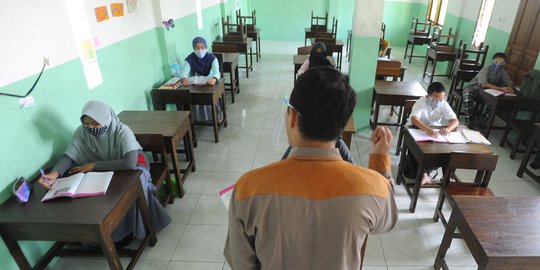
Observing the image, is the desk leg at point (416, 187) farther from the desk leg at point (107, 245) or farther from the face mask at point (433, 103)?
the desk leg at point (107, 245)

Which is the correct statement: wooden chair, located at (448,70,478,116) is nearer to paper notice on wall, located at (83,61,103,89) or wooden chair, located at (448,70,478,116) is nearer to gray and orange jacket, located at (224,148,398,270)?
gray and orange jacket, located at (224,148,398,270)

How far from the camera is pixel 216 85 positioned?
3.75 meters

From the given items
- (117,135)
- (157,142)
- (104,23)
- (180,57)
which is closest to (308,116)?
(117,135)

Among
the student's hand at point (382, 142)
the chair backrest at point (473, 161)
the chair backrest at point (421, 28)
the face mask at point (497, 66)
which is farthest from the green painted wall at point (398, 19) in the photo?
the student's hand at point (382, 142)

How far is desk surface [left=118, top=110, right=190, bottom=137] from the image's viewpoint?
2.58 meters

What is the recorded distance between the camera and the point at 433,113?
2.97 metres

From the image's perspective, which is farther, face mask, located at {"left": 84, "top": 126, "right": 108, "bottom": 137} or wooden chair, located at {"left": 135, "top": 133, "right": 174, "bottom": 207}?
wooden chair, located at {"left": 135, "top": 133, "right": 174, "bottom": 207}

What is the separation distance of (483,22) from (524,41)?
68.8 inches

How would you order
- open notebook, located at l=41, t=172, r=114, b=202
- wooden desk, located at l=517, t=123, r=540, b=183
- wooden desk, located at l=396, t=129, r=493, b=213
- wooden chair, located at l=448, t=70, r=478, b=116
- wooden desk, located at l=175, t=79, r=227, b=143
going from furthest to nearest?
1. wooden chair, located at l=448, t=70, r=478, b=116
2. wooden desk, located at l=175, t=79, r=227, b=143
3. wooden desk, located at l=517, t=123, r=540, b=183
4. wooden desk, located at l=396, t=129, r=493, b=213
5. open notebook, located at l=41, t=172, r=114, b=202

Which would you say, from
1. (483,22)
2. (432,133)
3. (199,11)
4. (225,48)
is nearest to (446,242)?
(432,133)

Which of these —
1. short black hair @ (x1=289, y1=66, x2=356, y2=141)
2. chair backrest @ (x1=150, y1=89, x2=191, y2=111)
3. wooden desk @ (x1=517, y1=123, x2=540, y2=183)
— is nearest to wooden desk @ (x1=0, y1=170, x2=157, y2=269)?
short black hair @ (x1=289, y1=66, x2=356, y2=141)

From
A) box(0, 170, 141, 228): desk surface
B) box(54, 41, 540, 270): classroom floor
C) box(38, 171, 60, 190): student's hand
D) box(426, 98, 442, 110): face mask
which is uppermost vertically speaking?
box(426, 98, 442, 110): face mask

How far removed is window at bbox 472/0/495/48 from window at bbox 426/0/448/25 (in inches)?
72.2

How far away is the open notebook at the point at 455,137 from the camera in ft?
8.49
